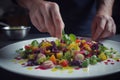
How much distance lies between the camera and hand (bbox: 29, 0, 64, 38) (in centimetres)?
92

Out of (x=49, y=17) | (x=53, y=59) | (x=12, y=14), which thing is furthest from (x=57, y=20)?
(x=12, y=14)

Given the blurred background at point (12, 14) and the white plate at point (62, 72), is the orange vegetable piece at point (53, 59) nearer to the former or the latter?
the white plate at point (62, 72)

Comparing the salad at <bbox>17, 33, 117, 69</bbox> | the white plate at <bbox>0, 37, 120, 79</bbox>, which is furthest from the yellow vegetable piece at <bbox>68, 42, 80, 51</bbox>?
the white plate at <bbox>0, 37, 120, 79</bbox>

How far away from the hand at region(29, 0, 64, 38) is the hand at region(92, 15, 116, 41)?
0.82ft

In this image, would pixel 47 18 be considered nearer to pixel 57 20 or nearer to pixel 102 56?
pixel 57 20

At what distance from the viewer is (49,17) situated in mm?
933

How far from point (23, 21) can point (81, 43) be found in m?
1.99

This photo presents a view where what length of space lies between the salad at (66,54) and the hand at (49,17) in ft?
0.22

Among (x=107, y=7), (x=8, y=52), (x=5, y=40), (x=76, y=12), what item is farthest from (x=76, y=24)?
(x=8, y=52)

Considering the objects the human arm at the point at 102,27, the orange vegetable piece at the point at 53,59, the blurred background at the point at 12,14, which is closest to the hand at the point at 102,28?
the human arm at the point at 102,27

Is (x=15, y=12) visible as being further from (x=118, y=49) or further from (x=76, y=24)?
(x=118, y=49)

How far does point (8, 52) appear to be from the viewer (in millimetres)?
1034

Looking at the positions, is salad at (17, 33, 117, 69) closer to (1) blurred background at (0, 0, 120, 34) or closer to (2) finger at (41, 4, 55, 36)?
(2) finger at (41, 4, 55, 36)

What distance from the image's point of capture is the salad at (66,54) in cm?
87
